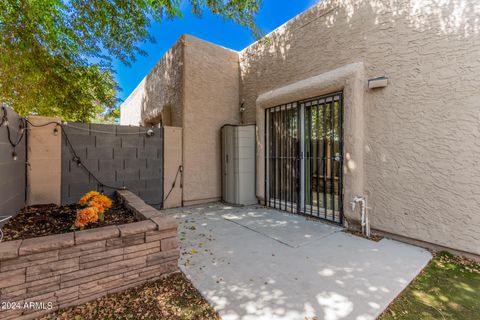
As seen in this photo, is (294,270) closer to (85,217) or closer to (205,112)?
(85,217)

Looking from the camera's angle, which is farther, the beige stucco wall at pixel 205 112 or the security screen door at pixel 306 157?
the beige stucco wall at pixel 205 112

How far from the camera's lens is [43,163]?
14.3 feet

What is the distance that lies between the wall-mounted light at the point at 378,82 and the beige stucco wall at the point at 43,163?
6.18 m

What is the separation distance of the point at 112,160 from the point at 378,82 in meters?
5.78

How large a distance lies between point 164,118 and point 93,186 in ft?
9.54

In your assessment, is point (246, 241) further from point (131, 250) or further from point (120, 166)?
point (120, 166)

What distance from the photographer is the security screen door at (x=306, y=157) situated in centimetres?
461

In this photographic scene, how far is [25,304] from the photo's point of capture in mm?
1959

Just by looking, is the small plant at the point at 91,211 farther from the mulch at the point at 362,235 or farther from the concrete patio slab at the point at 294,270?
the mulch at the point at 362,235

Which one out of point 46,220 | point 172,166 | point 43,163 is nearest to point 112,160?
point 43,163

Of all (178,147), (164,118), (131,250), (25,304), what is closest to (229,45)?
(164,118)

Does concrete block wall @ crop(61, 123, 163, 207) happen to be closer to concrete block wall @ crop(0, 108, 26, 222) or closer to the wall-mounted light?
concrete block wall @ crop(0, 108, 26, 222)

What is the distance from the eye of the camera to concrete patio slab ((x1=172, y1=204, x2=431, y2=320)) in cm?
211

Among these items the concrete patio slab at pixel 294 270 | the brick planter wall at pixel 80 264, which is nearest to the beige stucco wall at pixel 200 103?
the concrete patio slab at pixel 294 270
